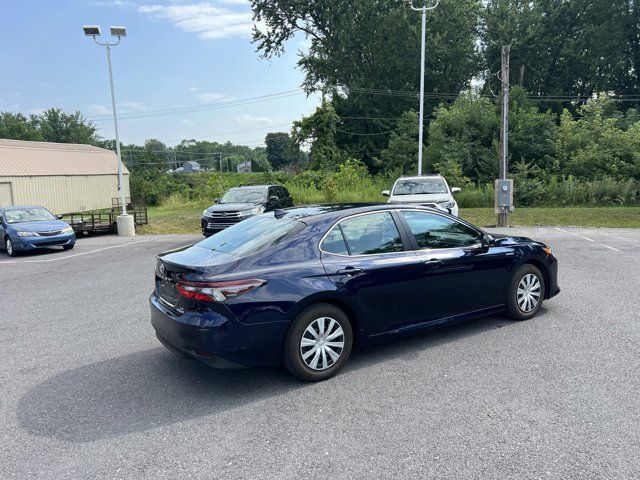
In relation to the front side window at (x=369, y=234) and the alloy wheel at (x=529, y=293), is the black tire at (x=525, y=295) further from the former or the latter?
the front side window at (x=369, y=234)

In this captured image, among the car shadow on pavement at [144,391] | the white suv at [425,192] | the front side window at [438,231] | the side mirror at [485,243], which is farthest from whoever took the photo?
the white suv at [425,192]

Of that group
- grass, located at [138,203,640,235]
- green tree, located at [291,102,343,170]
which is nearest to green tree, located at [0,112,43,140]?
green tree, located at [291,102,343,170]

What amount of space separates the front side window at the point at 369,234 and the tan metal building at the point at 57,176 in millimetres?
33785

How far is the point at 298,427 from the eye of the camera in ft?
11.4

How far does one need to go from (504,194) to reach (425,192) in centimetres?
359

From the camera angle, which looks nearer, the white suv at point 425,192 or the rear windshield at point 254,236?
the rear windshield at point 254,236

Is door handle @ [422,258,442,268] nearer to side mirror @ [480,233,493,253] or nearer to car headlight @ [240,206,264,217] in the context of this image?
side mirror @ [480,233,493,253]

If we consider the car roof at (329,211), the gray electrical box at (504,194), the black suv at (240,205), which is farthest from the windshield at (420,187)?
the car roof at (329,211)

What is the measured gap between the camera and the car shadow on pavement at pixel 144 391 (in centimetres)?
362

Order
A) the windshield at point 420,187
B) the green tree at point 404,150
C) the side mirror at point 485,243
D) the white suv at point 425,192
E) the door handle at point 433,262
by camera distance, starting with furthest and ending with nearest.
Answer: the green tree at point 404,150 < the windshield at point 420,187 < the white suv at point 425,192 < the side mirror at point 485,243 < the door handle at point 433,262

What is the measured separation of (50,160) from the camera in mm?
36375

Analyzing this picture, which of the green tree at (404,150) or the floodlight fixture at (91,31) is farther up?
the floodlight fixture at (91,31)

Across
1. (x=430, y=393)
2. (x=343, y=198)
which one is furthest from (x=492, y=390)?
(x=343, y=198)

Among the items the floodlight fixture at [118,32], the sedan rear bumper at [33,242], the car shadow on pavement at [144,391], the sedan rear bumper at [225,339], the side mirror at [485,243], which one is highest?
the floodlight fixture at [118,32]
